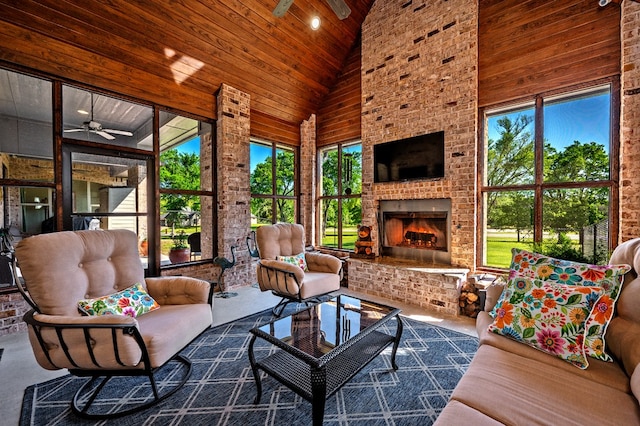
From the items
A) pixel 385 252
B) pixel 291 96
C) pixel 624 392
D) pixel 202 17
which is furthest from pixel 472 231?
pixel 202 17

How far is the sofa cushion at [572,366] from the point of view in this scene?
1240mm

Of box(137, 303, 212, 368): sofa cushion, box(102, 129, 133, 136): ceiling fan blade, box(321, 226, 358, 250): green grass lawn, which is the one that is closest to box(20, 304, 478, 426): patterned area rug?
box(137, 303, 212, 368): sofa cushion

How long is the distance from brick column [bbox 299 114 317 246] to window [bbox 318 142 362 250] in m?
0.17

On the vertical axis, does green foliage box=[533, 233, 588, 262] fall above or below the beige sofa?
above

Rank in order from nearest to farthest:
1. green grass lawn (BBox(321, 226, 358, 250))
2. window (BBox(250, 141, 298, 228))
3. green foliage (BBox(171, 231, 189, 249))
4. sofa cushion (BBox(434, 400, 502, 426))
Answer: sofa cushion (BBox(434, 400, 502, 426)), green foliage (BBox(171, 231, 189, 249)), window (BBox(250, 141, 298, 228)), green grass lawn (BBox(321, 226, 358, 250))

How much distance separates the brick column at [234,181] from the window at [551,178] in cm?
348

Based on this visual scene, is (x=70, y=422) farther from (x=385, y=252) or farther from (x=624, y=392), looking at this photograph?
(x=385, y=252)

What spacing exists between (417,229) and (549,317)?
2657mm

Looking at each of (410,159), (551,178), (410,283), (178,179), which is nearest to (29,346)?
(178,179)

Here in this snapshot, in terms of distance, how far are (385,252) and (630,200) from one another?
272 centimetres

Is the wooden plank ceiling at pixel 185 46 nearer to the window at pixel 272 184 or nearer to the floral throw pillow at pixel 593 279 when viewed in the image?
the window at pixel 272 184

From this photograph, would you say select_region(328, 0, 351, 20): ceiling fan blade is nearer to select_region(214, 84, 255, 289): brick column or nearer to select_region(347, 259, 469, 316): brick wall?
select_region(214, 84, 255, 289): brick column

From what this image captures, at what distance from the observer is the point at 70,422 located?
1592 millimetres

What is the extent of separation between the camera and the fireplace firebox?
12.4ft
